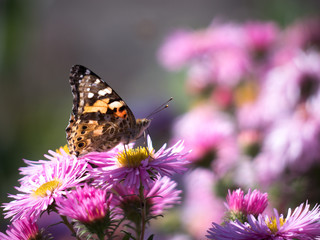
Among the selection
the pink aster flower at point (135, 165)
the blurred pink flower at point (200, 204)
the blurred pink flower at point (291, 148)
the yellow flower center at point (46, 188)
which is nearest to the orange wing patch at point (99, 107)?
the pink aster flower at point (135, 165)

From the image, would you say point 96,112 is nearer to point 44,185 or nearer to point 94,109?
point 94,109

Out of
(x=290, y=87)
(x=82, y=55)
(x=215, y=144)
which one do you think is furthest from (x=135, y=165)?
(x=82, y=55)

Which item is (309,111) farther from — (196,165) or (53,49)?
(53,49)

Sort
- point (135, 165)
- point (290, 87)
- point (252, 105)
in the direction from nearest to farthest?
point (135, 165) < point (290, 87) < point (252, 105)

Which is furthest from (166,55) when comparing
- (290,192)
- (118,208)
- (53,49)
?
(53,49)

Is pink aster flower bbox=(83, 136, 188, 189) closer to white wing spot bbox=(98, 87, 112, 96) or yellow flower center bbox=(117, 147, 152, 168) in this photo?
yellow flower center bbox=(117, 147, 152, 168)

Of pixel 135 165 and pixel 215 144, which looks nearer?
pixel 135 165

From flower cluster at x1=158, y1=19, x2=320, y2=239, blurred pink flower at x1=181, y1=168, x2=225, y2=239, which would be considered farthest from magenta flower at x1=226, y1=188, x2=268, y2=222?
blurred pink flower at x1=181, y1=168, x2=225, y2=239
